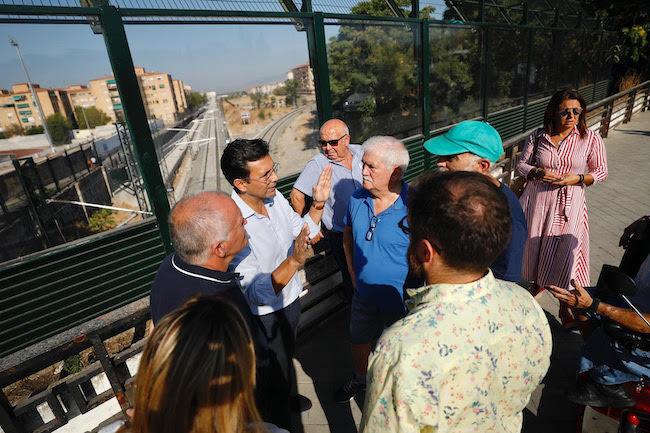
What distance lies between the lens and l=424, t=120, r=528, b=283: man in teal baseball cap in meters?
1.99

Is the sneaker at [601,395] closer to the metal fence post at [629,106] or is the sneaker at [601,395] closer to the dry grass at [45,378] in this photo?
the dry grass at [45,378]

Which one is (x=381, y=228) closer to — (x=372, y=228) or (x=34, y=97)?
(x=372, y=228)

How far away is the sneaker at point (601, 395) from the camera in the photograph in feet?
5.92

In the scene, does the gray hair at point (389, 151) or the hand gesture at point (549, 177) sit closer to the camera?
the gray hair at point (389, 151)

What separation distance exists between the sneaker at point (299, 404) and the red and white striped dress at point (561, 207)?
7.78ft

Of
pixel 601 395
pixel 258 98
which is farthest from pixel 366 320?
pixel 258 98

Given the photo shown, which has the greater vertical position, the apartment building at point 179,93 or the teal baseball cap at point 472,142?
the apartment building at point 179,93

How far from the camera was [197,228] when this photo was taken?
5.10ft

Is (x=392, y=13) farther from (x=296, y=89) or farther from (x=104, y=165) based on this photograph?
(x=104, y=165)

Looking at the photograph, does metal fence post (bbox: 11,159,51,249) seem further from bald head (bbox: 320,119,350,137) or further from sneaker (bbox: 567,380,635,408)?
sneaker (bbox: 567,380,635,408)

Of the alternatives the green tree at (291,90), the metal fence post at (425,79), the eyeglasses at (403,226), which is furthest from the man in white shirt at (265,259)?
the metal fence post at (425,79)

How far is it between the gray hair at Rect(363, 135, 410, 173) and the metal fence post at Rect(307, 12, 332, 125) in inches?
101

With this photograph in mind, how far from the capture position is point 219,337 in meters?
0.98

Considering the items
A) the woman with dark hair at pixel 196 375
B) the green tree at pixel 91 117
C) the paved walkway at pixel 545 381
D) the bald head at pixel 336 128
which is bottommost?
the paved walkway at pixel 545 381
